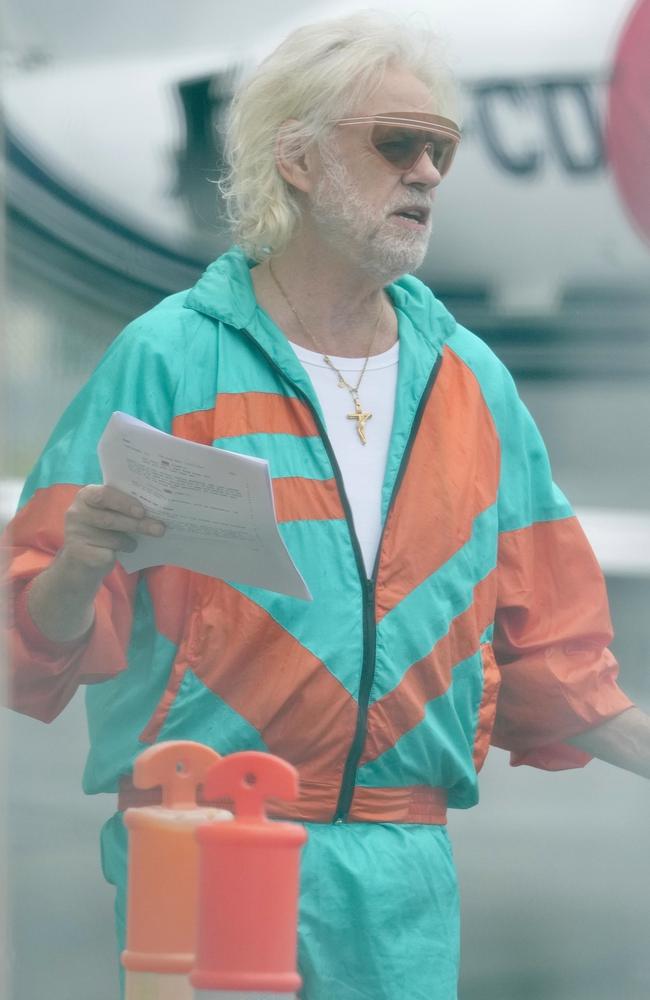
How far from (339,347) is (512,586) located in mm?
313

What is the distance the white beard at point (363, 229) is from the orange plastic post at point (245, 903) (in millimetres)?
782

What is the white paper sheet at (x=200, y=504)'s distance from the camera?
53.7 inches

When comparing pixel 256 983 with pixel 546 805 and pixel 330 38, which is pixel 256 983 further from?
pixel 546 805

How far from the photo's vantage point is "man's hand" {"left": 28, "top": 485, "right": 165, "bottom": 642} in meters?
1.47

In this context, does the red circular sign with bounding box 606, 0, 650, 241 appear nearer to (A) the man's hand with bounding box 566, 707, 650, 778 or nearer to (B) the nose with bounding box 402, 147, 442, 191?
(B) the nose with bounding box 402, 147, 442, 191


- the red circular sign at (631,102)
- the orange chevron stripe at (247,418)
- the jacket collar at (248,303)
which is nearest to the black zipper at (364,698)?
the orange chevron stripe at (247,418)

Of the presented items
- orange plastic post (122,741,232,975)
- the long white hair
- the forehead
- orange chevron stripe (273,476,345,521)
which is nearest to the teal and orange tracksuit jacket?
orange chevron stripe (273,476,345,521)

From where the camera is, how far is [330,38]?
1.80m

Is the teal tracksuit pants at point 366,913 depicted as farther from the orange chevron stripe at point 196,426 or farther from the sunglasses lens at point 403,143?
the sunglasses lens at point 403,143

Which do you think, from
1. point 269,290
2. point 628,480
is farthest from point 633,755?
point 269,290

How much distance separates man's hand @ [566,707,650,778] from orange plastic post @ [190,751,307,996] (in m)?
0.80

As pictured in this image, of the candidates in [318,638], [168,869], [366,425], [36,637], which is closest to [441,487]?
[366,425]

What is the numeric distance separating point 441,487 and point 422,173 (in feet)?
1.07

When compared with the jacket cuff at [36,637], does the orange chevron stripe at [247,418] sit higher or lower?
higher
